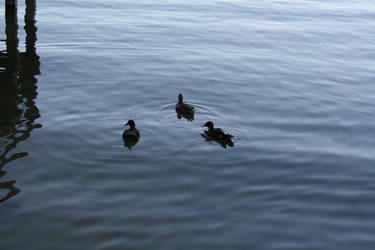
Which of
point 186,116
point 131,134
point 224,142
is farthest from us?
point 186,116

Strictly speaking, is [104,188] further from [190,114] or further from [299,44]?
[299,44]

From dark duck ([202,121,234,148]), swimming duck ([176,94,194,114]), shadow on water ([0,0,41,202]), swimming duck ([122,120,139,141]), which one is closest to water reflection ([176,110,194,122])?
swimming duck ([176,94,194,114])

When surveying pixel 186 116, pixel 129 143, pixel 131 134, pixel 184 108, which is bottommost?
pixel 129 143

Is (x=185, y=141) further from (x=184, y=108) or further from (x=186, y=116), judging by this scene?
(x=184, y=108)

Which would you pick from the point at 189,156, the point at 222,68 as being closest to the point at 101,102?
the point at 189,156

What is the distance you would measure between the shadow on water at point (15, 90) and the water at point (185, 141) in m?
0.05

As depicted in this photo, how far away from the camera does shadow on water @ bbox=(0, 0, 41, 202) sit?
10953 millimetres

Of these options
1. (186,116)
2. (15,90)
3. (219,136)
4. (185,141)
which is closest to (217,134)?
(219,136)

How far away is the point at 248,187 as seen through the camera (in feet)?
31.9

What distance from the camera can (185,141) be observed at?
1162 cm

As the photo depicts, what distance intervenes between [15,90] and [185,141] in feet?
17.6

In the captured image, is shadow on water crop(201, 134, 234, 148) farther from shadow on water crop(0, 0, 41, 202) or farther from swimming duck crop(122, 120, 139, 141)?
shadow on water crop(0, 0, 41, 202)

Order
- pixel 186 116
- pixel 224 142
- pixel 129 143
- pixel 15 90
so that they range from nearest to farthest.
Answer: pixel 129 143, pixel 224 142, pixel 186 116, pixel 15 90

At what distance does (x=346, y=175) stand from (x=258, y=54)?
29.7 feet
